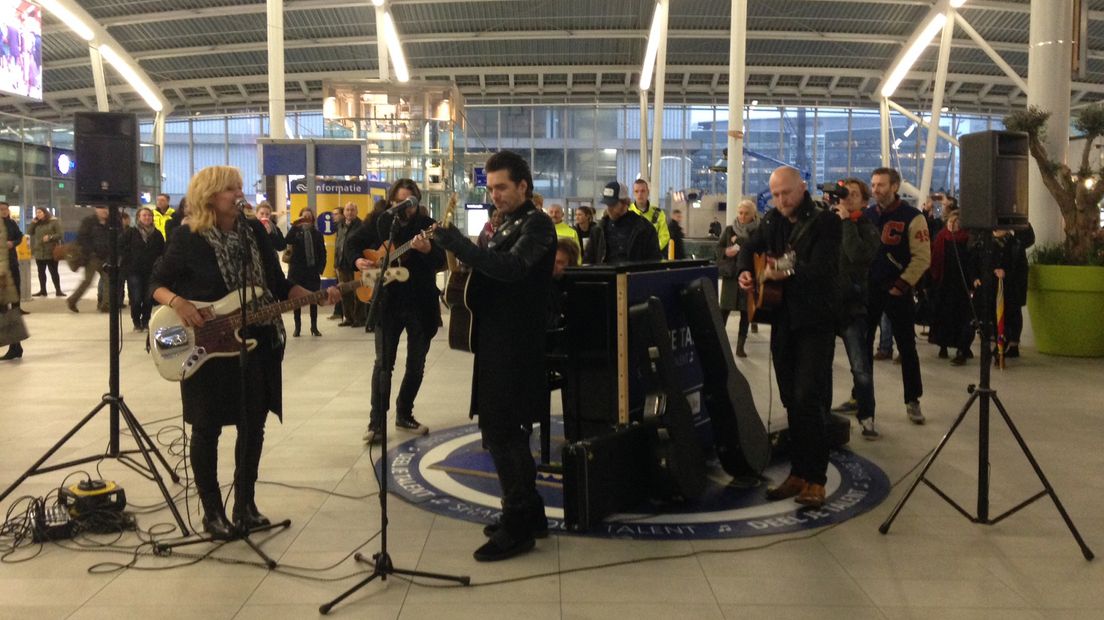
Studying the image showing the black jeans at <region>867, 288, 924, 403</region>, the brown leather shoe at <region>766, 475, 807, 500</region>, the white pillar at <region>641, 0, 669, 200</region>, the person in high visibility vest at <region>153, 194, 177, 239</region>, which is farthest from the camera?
the white pillar at <region>641, 0, 669, 200</region>

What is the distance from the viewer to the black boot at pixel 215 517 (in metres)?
4.03

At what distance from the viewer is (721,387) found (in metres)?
4.65

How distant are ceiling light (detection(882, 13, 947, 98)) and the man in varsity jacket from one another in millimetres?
20216

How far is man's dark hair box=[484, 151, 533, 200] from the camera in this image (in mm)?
3838

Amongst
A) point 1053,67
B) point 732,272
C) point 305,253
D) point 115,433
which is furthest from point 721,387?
point 1053,67

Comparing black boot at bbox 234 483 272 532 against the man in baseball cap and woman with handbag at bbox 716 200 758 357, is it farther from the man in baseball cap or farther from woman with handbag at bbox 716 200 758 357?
woman with handbag at bbox 716 200 758 357

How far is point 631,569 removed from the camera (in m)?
3.71

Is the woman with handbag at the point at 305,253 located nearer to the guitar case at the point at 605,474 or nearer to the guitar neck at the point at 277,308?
the guitar neck at the point at 277,308

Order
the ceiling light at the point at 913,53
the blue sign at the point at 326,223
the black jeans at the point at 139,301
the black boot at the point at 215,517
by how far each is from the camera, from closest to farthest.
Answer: the black boot at the point at 215,517 < the black jeans at the point at 139,301 < the blue sign at the point at 326,223 < the ceiling light at the point at 913,53

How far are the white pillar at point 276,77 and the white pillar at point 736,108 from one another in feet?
27.1

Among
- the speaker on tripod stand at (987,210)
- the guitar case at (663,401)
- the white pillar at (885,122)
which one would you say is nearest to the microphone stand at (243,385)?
the guitar case at (663,401)

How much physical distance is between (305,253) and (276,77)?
7.72 meters

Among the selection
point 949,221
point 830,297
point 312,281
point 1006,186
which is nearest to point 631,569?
point 830,297

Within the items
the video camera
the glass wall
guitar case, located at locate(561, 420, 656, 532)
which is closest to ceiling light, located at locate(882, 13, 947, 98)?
the glass wall
